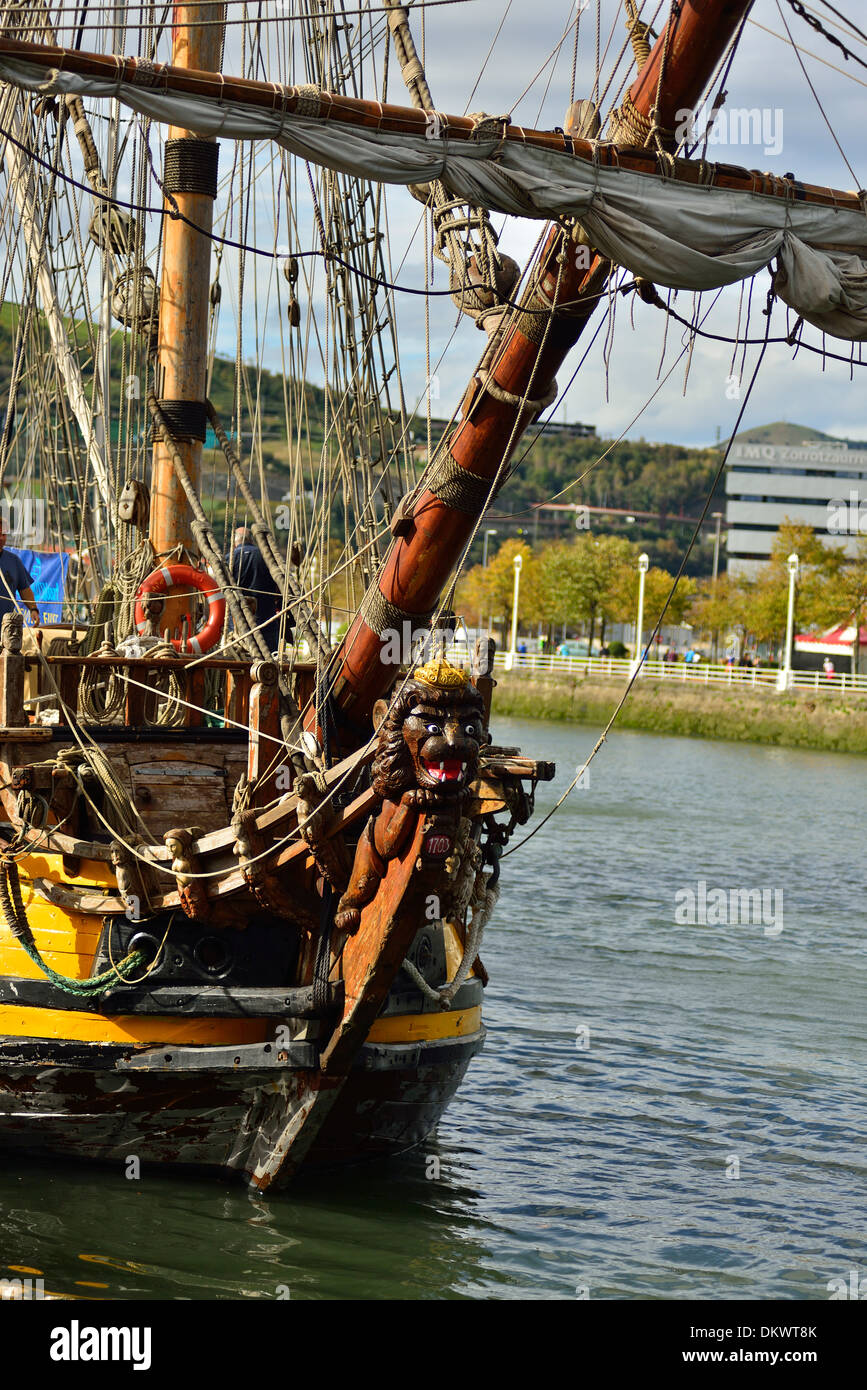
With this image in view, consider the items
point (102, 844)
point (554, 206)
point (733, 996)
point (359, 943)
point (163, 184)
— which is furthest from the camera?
point (733, 996)

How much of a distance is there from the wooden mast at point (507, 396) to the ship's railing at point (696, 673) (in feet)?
153

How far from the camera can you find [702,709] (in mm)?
56094

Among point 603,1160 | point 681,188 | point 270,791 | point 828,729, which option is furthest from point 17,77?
point 828,729

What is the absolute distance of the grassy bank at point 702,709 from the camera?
172 ft

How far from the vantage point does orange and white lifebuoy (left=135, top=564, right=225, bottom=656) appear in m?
10.5

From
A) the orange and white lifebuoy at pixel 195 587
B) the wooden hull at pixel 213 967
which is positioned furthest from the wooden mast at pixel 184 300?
the wooden hull at pixel 213 967

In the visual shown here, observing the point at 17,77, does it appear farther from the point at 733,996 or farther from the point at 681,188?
the point at 733,996

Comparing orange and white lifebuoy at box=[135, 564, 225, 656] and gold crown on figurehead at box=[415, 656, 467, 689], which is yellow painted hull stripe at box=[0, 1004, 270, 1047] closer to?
orange and white lifebuoy at box=[135, 564, 225, 656]

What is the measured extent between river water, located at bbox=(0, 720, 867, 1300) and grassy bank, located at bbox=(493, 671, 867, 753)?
30.8 m

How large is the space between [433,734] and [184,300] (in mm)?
5688

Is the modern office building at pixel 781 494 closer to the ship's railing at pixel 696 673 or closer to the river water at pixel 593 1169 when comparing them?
the ship's railing at pixel 696 673
